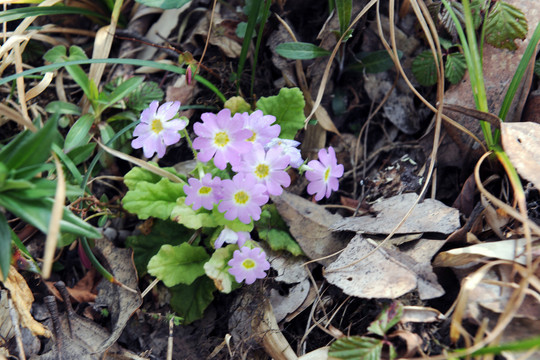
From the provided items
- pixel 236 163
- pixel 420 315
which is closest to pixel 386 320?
pixel 420 315

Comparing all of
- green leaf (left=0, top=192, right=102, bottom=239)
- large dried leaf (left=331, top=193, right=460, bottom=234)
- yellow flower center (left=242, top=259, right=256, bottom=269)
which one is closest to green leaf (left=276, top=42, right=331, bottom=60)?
large dried leaf (left=331, top=193, right=460, bottom=234)

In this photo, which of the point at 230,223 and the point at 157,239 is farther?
the point at 157,239

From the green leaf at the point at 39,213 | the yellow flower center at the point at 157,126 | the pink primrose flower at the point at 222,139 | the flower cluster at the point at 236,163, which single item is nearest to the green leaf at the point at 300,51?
the flower cluster at the point at 236,163

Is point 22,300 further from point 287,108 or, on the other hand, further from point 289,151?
point 287,108

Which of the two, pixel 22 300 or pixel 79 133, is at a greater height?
pixel 79 133

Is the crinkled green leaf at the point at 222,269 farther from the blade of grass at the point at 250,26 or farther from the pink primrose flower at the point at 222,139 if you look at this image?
the blade of grass at the point at 250,26

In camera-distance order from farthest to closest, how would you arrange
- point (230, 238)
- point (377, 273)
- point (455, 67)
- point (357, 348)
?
point (455, 67) < point (230, 238) < point (377, 273) < point (357, 348)
